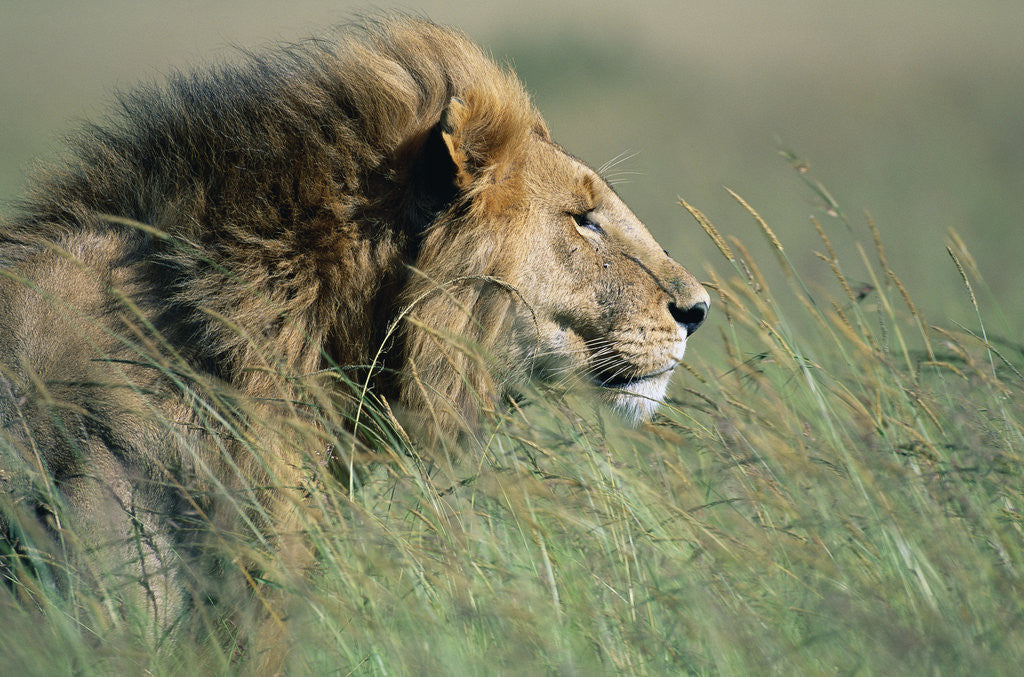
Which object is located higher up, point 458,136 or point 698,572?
point 458,136

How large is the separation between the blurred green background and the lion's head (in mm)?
8906

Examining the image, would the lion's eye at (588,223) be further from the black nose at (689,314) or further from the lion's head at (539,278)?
the black nose at (689,314)

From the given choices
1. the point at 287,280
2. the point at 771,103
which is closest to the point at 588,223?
the point at 287,280

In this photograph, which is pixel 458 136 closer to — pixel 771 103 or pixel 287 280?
pixel 287 280

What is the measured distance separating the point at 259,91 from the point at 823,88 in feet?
65.4

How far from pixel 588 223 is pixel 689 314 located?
0.43 metres

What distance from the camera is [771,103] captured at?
20.7m

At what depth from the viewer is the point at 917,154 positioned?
18219mm

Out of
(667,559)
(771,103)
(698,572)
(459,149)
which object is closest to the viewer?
(698,572)

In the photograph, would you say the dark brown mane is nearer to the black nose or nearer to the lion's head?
the lion's head

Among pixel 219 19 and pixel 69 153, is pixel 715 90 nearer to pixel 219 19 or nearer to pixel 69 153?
pixel 219 19

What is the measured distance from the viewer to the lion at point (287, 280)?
8.16 ft

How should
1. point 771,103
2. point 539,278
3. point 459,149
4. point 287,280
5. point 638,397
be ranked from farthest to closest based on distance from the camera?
point 771,103 → point 638,397 → point 539,278 → point 459,149 → point 287,280

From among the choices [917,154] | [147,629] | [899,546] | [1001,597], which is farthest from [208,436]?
[917,154]
